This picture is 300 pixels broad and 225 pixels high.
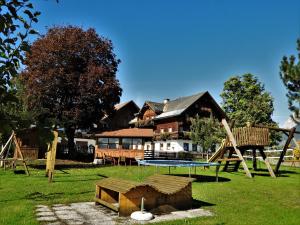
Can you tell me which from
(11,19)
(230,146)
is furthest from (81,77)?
(11,19)

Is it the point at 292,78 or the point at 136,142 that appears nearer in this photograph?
the point at 292,78

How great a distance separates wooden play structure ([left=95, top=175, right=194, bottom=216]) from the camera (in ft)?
31.2

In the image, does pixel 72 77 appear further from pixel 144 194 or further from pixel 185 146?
pixel 144 194

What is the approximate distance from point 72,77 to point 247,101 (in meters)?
30.2

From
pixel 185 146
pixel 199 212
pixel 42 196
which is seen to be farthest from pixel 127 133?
pixel 199 212

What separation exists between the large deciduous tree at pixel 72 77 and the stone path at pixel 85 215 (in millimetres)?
25076

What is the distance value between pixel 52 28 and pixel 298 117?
31.6 meters

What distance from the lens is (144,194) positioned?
9.88 m

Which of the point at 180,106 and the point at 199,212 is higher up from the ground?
the point at 180,106

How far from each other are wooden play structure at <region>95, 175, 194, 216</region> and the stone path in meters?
0.31

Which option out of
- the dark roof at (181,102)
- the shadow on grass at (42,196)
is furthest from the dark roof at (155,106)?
the shadow on grass at (42,196)

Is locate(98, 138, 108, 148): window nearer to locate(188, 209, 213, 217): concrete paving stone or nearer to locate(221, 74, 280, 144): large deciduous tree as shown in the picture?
locate(221, 74, 280, 144): large deciduous tree

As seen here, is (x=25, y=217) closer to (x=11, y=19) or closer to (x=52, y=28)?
(x=11, y=19)

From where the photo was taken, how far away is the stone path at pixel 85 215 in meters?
8.61
